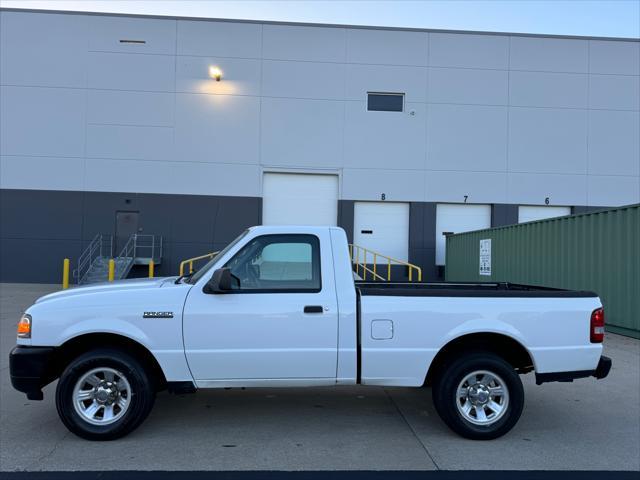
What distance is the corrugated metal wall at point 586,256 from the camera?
9.55 meters

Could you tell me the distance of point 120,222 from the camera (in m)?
19.4

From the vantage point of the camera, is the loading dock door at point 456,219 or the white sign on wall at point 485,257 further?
the loading dock door at point 456,219

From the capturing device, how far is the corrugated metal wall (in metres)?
9.55

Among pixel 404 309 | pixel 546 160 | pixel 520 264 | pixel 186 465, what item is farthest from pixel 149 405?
pixel 546 160

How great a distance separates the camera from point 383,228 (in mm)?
20203

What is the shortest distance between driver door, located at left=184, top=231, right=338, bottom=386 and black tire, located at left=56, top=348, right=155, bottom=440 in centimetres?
48

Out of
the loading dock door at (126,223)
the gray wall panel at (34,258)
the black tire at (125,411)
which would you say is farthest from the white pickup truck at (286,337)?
the gray wall panel at (34,258)

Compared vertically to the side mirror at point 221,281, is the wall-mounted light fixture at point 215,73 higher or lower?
higher

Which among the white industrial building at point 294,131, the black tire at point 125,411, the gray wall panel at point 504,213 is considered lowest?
the black tire at point 125,411

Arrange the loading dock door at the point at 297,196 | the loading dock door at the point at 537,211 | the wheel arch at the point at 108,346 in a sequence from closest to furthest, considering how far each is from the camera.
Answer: the wheel arch at the point at 108,346 → the loading dock door at the point at 297,196 → the loading dock door at the point at 537,211

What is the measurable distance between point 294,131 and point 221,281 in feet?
52.3

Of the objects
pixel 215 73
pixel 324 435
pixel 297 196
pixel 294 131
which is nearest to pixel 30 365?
pixel 324 435

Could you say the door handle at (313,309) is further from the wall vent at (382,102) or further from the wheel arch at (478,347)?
the wall vent at (382,102)

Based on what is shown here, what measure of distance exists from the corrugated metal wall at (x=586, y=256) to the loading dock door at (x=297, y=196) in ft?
22.6
